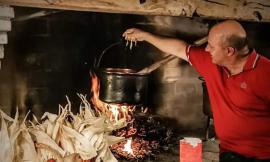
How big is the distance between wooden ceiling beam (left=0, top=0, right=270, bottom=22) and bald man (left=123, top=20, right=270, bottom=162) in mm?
678

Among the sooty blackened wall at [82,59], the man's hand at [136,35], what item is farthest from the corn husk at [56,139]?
the man's hand at [136,35]

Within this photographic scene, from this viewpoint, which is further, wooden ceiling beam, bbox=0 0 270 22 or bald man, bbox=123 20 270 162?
wooden ceiling beam, bbox=0 0 270 22

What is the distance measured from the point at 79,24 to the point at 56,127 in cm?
164

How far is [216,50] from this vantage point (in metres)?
3.87

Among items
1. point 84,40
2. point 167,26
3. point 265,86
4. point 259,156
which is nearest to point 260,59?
point 265,86

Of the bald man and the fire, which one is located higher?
the bald man

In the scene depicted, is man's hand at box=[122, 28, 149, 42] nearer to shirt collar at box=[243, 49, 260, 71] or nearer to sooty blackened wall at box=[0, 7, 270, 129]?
sooty blackened wall at box=[0, 7, 270, 129]

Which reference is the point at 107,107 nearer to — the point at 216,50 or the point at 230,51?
the point at 216,50

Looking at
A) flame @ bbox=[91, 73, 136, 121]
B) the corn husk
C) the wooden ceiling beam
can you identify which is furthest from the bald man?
flame @ bbox=[91, 73, 136, 121]

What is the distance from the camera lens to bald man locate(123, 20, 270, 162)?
3781 mm

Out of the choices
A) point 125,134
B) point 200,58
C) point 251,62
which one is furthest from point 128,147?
point 251,62

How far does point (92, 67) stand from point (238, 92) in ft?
7.59

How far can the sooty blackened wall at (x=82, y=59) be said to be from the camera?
4793 mm

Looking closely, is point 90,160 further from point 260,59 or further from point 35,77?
point 260,59
